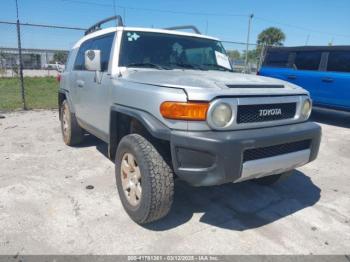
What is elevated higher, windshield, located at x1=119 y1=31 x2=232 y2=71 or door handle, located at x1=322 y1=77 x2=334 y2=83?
windshield, located at x1=119 y1=31 x2=232 y2=71

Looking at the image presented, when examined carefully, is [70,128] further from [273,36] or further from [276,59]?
[273,36]

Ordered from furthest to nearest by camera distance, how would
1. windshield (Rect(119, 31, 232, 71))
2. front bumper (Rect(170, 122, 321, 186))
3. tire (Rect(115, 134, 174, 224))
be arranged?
windshield (Rect(119, 31, 232, 71))
tire (Rect(115, 134, 174, 224))
front bumper (Rect(170, 122, 321, 186))

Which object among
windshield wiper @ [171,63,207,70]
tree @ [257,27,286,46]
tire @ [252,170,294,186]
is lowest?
tire @ [252,170,294,186]

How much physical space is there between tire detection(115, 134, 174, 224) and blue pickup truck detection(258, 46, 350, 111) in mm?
6265

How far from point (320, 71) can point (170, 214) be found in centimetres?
640

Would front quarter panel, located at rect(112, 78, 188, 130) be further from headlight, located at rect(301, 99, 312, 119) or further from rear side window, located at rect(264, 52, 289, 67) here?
rear side window, located at rect(264, 52, 289, 67)

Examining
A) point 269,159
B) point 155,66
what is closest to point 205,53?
point 155,66

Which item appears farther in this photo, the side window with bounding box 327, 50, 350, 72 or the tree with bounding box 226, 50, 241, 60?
the tree with bounding box 226, 50, 241, 60

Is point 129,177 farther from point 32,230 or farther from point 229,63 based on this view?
point 229,63

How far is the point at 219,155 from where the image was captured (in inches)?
91.4

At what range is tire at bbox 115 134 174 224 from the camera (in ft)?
8.47

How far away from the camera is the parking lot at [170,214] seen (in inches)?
102

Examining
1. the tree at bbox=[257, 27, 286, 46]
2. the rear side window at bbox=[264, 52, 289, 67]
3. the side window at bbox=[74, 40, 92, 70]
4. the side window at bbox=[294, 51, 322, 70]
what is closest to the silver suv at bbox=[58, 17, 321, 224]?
the side window at bbox=[74, 40, 92, 70]

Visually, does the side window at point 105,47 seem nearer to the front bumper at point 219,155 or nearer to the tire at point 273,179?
the front bumper at point 219,155
